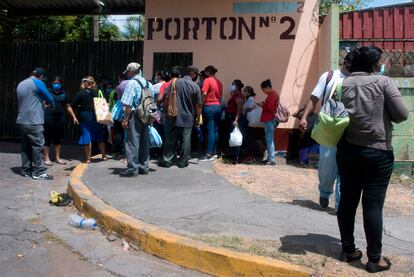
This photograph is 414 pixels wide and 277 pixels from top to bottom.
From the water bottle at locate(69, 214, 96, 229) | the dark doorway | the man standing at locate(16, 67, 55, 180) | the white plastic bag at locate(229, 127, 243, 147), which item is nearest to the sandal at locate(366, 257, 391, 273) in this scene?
the water bottle at locate(69, 214, 96, 229)

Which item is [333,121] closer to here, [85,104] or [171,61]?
[85,104]

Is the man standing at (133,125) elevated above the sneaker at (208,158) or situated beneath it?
elevated above

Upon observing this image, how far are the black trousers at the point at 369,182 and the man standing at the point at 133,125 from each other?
3.89 m

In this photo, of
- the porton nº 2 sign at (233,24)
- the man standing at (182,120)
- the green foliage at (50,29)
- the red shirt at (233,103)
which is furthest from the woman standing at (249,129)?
the green foliage at (50,29)

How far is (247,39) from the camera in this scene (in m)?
10.4

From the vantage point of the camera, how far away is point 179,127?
27.7 ft

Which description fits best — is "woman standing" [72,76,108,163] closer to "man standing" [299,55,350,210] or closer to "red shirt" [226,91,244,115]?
"red shirt" [226,91,244,115]

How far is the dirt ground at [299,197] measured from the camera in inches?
161

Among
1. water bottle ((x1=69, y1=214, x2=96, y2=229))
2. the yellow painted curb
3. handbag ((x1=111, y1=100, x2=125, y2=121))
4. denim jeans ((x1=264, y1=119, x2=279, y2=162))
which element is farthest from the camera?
denim jeans ((x1=264, y1=119, x2=279, y2=162))

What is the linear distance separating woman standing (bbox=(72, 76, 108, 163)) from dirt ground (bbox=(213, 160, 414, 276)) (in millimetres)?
2274

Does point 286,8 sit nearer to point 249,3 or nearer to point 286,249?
point 249,3

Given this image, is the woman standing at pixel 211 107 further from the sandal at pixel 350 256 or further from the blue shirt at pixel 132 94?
the sandal at pixel 350 256

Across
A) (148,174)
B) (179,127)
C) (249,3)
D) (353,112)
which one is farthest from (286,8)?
(353,112)

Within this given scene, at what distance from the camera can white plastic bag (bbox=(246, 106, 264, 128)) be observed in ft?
31.0
